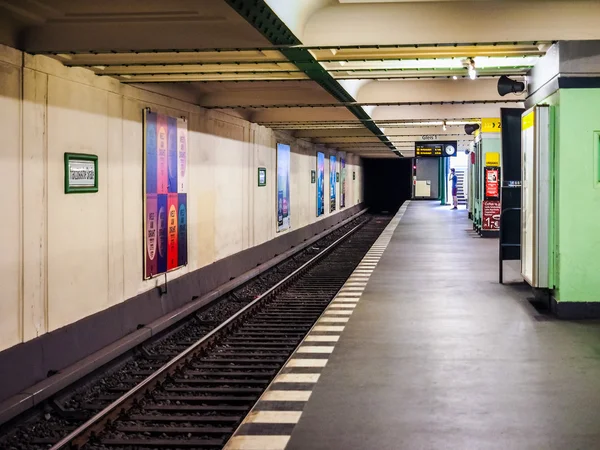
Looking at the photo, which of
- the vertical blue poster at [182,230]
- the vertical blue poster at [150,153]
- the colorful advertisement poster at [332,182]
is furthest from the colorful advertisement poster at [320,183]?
the vertical blue poster at [150,153]

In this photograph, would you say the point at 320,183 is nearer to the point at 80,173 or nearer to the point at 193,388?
the point at 80,173

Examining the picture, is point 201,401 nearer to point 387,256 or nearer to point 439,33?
point 439,33

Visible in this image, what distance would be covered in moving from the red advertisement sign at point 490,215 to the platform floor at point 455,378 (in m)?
9.65

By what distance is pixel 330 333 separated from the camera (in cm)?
949

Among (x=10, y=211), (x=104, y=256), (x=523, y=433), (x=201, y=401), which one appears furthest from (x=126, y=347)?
(x=523, y=433)

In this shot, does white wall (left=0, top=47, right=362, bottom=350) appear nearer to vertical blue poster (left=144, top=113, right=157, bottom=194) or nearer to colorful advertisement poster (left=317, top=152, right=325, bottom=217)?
vertical blue poster (left=144, top=113, right=157, bottom=194)

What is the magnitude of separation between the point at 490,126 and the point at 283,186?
220 inches

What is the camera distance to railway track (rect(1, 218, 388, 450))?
6.69 metres

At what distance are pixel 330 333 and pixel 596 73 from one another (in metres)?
4.33

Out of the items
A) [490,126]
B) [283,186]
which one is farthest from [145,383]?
[490,126]

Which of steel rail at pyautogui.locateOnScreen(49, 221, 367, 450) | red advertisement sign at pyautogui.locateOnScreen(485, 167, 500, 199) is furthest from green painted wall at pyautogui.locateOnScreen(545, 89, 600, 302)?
red advertisement sign at pyautogui.locateOnScreen(485, 167, 500, 199)

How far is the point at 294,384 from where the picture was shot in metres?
7.02

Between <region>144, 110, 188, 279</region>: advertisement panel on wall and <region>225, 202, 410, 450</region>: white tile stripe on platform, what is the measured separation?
2.45 m

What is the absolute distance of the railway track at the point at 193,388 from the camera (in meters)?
6.69
